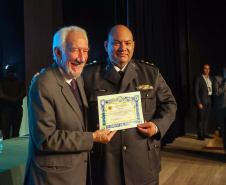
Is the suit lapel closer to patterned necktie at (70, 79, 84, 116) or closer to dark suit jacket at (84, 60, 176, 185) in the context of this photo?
patterned necktie at (70, 79, 84, 116)

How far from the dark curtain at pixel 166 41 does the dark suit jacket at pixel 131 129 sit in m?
2.66

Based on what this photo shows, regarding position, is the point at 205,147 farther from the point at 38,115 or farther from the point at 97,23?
the point at 38,115

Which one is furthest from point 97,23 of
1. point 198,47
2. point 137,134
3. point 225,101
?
point 198,47

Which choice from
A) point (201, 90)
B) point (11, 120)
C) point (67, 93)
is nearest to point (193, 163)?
point (201, 90)

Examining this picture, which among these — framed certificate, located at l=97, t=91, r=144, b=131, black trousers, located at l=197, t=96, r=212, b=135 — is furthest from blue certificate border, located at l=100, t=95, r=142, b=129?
black trousers, located at l=197, t=96, r=212, b=135

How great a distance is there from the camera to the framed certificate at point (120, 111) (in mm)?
1290

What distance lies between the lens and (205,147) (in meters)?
4.78

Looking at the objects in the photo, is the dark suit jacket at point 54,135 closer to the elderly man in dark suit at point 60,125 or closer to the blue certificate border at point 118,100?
the elderly man in dark suit at point 60,125

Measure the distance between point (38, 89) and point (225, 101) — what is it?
135 inches

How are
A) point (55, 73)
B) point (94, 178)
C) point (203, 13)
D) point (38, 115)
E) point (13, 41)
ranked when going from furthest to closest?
point (203, 13)
point (13, 41)
point (94, 178)
point (55, 73)
point (38, 115)

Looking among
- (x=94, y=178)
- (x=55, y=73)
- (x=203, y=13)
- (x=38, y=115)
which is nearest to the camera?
(x=38, y=115)

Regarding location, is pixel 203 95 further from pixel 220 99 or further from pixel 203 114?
pixel 220 99

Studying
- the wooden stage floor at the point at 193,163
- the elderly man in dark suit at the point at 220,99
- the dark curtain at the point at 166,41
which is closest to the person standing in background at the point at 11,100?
the wooden stage floor at the point at 193,163

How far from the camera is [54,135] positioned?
1.06m
